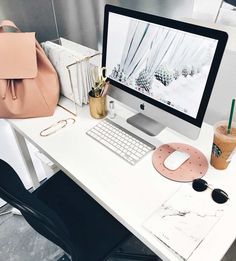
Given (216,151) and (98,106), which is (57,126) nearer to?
(98,106)

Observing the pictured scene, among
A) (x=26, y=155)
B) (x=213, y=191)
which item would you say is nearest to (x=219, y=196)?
(x=213, y=191)

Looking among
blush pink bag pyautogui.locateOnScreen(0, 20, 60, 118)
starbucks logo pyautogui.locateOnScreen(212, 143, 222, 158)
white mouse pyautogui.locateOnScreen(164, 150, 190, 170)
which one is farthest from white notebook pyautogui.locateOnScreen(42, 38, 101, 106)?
A: starbucks logo pyautogui.locateOnScreen(212, 143, 222, 158)

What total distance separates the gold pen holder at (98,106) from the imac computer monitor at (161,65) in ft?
0.24

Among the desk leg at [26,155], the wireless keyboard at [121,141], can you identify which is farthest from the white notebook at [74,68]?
the desk leg at [26,155]

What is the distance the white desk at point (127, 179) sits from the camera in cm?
70

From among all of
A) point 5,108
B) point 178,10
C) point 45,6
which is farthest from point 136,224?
point 178,10

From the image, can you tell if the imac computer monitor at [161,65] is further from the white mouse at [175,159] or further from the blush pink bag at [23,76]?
the blush pink bag at [23,76]

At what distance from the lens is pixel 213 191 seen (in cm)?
79

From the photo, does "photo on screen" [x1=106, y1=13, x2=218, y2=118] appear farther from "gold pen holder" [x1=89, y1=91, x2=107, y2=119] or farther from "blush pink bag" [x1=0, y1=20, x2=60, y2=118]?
"blush pink bag" [x1=0, y1=20, x2=60, y2=118]

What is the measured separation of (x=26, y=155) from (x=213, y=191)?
1.05m

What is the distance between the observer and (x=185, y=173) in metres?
0.87

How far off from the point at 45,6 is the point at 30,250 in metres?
1.28

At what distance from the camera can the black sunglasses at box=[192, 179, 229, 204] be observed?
0.78 metres

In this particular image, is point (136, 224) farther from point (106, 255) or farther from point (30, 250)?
point (30, 250)
